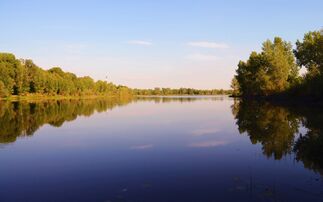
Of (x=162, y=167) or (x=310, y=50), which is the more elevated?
(x=310, y=50)

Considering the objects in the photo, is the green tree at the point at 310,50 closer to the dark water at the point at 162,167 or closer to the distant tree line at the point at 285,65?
the distant tree line at the point at 285,65

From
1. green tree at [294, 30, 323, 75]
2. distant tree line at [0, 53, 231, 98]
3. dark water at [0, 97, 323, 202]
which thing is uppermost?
green tree at [294, 30, 323, 75]

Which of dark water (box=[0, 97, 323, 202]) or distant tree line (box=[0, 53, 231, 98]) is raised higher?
distant tree line (box=[0, 53, 231, 98])

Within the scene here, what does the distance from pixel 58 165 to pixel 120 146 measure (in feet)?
20.9

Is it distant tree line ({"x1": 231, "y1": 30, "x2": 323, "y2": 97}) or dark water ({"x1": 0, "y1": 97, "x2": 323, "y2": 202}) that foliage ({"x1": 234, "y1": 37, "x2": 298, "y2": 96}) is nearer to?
distant tree line ({"x1": 231, "y1": 30, "x2": 323, "y2": 97})

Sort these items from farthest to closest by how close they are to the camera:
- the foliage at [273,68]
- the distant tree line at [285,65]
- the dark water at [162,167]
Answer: the foliage at [273,68]
the distant tree line at [285,65]
the dark water at [162,167]

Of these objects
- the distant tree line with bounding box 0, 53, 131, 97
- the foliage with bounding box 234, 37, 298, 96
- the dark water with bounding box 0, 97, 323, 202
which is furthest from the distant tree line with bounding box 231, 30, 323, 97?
the distant tree line with bounding box 0, 53, 131, 97

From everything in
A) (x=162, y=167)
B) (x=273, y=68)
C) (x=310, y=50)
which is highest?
(x=310, y=50)

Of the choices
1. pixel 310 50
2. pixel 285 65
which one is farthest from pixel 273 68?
pixel 310 50

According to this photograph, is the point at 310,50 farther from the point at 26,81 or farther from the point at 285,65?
the point at 26,81

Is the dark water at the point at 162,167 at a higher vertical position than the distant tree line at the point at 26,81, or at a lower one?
lower

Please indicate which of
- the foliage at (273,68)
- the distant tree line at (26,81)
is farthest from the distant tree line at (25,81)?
the foliage at (273,68)

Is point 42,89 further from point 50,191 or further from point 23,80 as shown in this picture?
point 50,191

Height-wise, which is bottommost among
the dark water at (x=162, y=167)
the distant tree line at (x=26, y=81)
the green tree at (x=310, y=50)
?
the dark water at (x=162, y=167)
